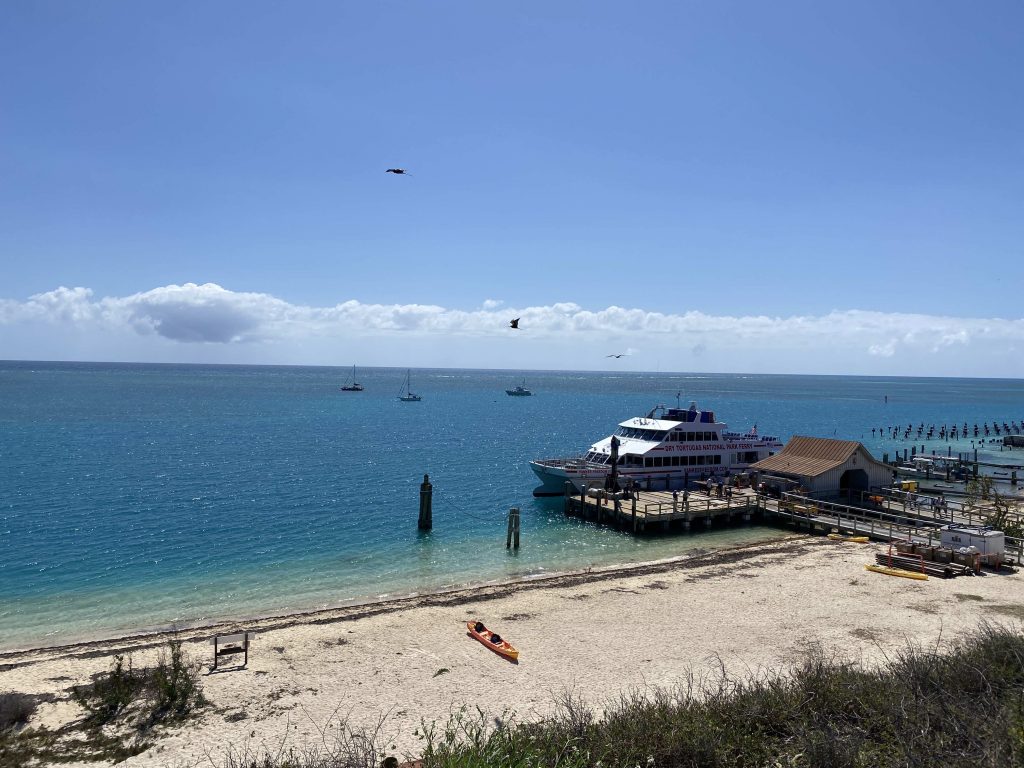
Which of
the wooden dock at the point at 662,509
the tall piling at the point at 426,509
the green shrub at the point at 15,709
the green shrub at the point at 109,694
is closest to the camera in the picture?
the green shrub at the point at 15,709

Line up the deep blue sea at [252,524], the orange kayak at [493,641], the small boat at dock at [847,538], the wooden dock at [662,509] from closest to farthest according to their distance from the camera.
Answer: the orange kayak at [493,641] → the deep blue sea at [252,524] → the small boat at dock at [847,538] → the wooden dock at [662,509]

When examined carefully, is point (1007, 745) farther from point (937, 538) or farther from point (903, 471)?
point (903, 471)

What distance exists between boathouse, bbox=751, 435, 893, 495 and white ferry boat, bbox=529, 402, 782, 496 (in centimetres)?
442

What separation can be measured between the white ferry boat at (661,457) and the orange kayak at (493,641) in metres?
21.0

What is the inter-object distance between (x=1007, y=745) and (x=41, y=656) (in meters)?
24.0

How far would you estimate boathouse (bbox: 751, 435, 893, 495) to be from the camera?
3916cm

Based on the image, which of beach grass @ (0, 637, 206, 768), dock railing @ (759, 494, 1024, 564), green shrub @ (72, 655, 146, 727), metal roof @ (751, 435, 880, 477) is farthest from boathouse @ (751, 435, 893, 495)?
green shrub @ (72, 655, 146, 727)

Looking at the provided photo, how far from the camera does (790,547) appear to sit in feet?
110

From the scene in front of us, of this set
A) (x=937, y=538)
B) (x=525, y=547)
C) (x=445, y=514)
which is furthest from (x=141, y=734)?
(x=937, y=538)

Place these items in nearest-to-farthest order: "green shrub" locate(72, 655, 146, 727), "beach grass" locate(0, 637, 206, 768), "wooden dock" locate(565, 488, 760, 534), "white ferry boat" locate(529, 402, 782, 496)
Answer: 1. "beach grass" locate(0, 637, 206, 768)
2. "green shrub" locate(72, 655, 146, 727)
3. "wooden dock" locate(565, 488, 760, 534)
4. "white ferry boat" locate(529, 402, 782, 496)

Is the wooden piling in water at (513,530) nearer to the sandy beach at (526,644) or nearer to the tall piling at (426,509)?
the tall piling at (426,509)

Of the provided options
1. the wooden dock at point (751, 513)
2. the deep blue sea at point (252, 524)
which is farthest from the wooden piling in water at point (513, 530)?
Answer: the wooden dock at point (751, 513)

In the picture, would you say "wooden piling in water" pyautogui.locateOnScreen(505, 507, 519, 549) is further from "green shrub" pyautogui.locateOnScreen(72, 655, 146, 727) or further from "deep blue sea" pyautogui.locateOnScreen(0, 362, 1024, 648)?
"green shrub" pyautogui.locateOnScreen(72, 655, 146, 727)

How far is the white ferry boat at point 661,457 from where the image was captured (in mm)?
42812
